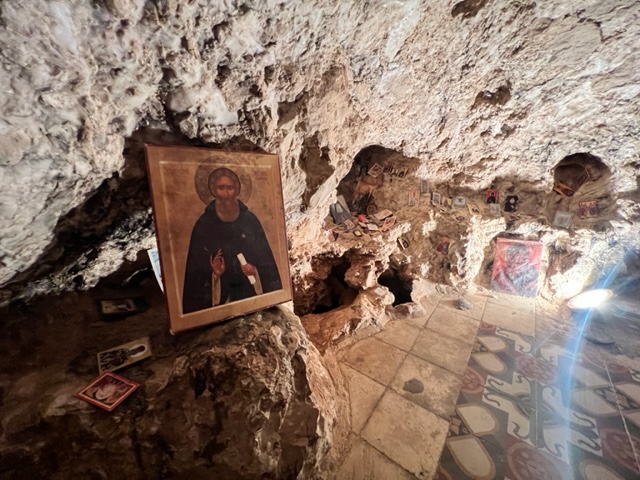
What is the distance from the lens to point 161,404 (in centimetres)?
111

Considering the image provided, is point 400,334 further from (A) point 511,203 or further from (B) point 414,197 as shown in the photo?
(A) point 511,203

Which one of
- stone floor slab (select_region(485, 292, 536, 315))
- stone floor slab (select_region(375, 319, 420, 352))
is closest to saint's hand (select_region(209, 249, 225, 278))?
stone floor slab (select_region(375, 319, 420, 352))

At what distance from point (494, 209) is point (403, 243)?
63.8 inches

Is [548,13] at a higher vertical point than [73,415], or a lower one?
higher

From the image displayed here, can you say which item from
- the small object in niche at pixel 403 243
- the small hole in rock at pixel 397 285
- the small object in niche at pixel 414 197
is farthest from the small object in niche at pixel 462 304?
the small object in niche at pixel 414 197

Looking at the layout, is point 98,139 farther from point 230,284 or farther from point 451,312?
point 451,312

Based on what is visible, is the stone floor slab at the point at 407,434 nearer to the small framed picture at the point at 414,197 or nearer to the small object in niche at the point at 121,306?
the small object in niche at the point at 121,306

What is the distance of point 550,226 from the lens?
3.73 metres

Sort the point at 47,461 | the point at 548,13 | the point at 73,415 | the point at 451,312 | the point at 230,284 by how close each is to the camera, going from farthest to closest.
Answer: the point at 451,312, the point at 548,13, the point at 230,284, the point at 73,415, the point at 47,461

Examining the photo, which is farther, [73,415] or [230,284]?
[230,284]

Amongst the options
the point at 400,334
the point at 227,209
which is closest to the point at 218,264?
the point at 227,209

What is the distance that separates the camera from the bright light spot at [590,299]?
2861 mm

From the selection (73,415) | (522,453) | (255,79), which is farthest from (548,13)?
(73,415)

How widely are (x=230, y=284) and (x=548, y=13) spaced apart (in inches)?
111
